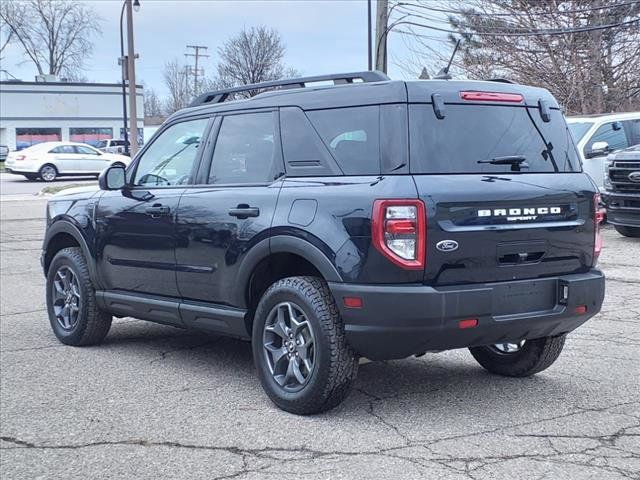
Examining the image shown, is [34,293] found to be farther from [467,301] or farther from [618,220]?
[618,220]

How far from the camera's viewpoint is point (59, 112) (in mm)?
62062

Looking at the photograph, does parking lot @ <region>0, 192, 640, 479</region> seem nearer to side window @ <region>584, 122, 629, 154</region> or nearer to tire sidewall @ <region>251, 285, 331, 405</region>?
tire sidewall @ <region>251, 285, 331, 405</region>

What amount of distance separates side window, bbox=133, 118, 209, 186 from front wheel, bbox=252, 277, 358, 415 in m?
1.42

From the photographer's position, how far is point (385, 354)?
483 centimetres

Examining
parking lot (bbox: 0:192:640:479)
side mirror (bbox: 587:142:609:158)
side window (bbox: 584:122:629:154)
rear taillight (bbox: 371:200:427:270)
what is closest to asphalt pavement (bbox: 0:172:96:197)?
side window (bbox: 584:122:629:154)

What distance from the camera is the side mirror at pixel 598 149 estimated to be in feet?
46.5

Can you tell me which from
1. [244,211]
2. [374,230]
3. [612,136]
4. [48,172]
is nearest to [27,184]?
[48,172]

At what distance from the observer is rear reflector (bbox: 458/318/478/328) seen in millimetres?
4715

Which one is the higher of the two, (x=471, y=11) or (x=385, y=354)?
(x=471, y=11)

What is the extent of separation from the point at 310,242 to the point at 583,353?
2.85 m

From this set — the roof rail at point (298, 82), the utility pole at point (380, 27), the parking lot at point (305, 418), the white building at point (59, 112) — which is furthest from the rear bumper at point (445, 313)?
the white building at point (59, 112)

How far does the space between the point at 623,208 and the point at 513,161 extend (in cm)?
832

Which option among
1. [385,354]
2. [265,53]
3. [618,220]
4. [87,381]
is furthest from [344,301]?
[265,53]

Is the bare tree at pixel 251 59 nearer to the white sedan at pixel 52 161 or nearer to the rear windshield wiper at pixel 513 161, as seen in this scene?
the white sedan at pixel 52 161
